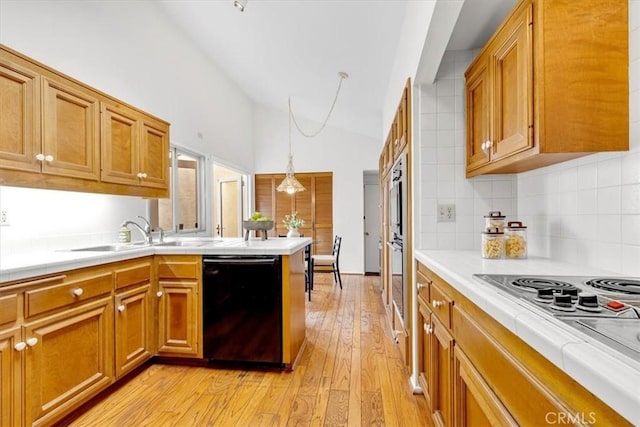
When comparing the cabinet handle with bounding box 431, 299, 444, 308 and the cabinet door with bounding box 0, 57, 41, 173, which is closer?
the cabinet handle with bounding box 431, 299, 444, 308

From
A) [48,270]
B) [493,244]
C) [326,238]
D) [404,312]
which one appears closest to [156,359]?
[48,270]

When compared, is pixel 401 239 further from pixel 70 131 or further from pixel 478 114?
pixel 70 131

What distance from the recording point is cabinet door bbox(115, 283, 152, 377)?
82.8 inches

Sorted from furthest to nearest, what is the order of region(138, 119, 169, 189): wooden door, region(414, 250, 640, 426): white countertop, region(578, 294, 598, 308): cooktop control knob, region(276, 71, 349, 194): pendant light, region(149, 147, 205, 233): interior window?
region(276, 71, 349, 194): pendant light
region(149, 147, 205, 233): interior window
region(138, 119, 169, 189): wooden door
region(578, 294, 598, 308): cooktop control knob
region(414, 250, 640, 426): white countertop

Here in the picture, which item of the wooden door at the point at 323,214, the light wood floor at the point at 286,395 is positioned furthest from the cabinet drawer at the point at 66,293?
the wooden door at the point at 323,214

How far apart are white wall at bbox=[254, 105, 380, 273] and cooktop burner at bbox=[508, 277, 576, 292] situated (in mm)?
5117

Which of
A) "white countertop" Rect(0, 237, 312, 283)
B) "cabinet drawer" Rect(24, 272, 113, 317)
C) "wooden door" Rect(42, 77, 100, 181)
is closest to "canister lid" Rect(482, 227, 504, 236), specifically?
"white countertop" Rect(0, 237, 312, 283)

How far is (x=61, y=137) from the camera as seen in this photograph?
1924mm

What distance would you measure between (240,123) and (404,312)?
468 cm

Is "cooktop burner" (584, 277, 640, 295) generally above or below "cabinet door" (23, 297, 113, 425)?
above

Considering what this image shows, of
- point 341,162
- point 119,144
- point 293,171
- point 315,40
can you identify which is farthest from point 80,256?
point 341,162

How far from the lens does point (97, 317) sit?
6.38 ft

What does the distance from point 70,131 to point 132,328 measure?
4.47 ft

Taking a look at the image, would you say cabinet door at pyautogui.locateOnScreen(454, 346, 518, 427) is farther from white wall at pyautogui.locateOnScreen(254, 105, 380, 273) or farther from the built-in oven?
white wall at pyautogui.locateOnScreen(254, 105, 380, 273)
